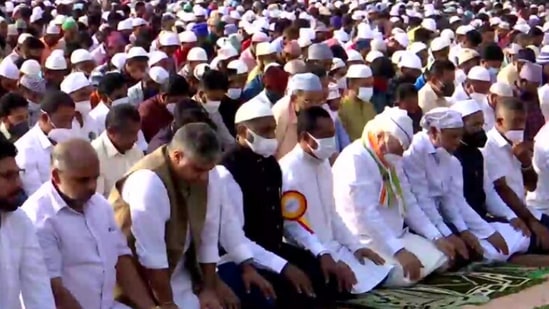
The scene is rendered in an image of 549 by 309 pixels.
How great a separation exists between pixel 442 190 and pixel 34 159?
263 cm

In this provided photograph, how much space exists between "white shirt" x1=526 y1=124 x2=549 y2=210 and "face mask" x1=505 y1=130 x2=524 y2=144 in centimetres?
23

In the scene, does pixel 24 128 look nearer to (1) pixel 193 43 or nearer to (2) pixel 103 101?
(2) pixel 103 101

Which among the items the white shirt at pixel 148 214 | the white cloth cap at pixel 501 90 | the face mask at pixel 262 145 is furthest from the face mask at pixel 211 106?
the white shirt at pixel 148 214

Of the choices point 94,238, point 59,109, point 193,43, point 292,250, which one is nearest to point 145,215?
point 94,238

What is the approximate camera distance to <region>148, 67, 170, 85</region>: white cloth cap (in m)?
8.38

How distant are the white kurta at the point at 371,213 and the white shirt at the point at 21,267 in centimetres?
258

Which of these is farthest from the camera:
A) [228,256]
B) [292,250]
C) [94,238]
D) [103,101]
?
[103,101]

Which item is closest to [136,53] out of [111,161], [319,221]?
[111,161]

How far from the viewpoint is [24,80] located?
26.1 feet

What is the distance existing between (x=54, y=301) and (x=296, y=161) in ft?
6.90

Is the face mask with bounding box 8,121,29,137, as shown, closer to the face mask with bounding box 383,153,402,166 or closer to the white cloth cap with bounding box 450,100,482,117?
the face mask with bounding box 383,153,402,166

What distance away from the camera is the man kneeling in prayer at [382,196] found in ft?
20.5

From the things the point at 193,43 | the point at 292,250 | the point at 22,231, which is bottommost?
the point at 193,43

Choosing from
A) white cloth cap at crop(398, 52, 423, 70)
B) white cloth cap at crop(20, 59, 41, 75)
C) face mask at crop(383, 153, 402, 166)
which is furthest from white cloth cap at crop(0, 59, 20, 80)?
white cloth cap at crop(398, 52, 423, 70)
